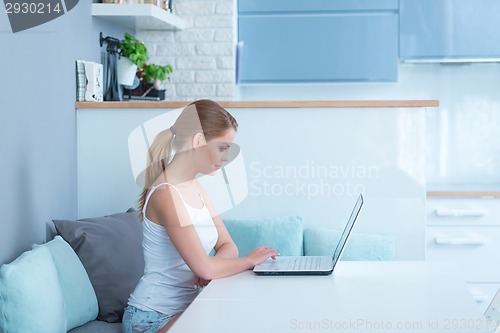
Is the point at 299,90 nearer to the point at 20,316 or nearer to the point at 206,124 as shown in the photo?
the point at 206,124

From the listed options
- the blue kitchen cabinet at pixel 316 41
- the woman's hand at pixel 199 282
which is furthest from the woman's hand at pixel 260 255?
the blue kitchen cabinet at pixel 316 41

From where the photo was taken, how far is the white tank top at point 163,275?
2592 millimetres

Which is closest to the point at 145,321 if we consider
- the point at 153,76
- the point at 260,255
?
the point at 260,255

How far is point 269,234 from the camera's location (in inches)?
141

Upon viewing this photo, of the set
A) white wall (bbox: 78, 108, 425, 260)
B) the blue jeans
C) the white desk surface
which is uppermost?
white wall (bbox: 78, 108, 425, 260)

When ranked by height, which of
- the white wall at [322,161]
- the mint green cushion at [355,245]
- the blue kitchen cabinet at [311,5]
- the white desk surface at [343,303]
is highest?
the blue kitchen cabinet at [311,5]

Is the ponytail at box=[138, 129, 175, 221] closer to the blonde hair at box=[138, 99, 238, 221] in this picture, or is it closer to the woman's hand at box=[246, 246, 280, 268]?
the blonde hair at box=[138, 99, 238, 221]

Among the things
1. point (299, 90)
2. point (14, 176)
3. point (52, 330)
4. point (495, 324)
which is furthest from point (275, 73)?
point (495, 324)

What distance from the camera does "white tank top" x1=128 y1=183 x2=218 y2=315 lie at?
2.59 m

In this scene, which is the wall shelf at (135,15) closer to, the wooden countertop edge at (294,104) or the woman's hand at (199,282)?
the wooden countertop edge at (294,104)

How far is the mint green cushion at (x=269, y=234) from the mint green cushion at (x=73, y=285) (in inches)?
29.7

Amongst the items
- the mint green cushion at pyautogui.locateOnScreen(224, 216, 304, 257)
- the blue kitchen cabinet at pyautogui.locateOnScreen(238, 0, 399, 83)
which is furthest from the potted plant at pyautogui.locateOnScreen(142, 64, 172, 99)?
the mint green cushion at pyautogui.locateOnScreen(224, 216, 304, 257)

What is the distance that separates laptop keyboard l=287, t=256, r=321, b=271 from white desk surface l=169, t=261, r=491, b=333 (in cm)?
7

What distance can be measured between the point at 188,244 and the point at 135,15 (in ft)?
6.12
